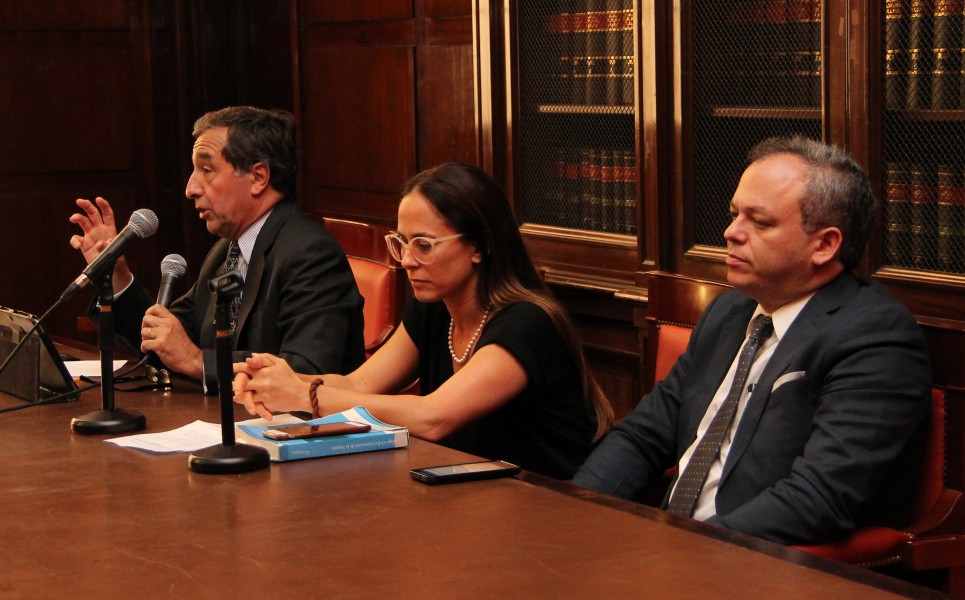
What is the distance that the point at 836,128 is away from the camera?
298 cm

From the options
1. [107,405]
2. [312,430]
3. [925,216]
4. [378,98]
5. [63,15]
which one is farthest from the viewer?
[63,15]

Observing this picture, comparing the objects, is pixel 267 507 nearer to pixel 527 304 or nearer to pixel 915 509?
pixel 527 304

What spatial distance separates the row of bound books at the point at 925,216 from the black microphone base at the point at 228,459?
4.89 feet

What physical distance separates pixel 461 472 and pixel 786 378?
0.61 meters

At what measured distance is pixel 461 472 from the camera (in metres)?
2.13

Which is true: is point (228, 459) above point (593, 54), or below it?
below

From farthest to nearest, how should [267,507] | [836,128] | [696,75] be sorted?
[696,75], [836,128], [267,507]

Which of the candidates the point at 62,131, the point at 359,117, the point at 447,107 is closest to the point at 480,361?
the point at 447,107

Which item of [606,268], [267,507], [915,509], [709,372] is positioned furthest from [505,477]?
[606,268]

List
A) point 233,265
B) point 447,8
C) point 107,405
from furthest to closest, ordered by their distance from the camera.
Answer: point 447,8 → point 233,265 → point 107,405

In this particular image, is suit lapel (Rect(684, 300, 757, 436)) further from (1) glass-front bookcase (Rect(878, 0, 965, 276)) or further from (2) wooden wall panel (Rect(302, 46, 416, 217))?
(2) wooden wall panel (Rect(302, 46, 416, 217))

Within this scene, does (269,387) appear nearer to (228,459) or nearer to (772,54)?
(228,459)

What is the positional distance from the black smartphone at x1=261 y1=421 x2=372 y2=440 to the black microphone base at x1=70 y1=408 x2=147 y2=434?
34 centimetres

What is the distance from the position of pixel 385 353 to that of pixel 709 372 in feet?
2.64
